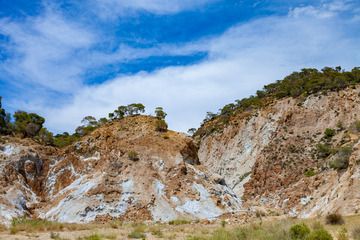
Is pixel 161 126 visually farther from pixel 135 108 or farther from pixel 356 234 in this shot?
pixel 356 234

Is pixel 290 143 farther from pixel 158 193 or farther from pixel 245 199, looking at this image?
pixel 158 193

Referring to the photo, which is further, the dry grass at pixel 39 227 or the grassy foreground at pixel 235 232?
the dry grass at pixel 39 227

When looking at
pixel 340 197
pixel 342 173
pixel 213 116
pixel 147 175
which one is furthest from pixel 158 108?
pixel 213 116

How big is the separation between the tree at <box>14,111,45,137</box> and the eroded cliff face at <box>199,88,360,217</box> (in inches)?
956

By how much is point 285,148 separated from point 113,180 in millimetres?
28351

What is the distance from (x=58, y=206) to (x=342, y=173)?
2343 centimetres

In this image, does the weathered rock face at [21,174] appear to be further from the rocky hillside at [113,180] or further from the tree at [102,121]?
the tree at [102,121]

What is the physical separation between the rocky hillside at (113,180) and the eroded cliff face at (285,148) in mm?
7865

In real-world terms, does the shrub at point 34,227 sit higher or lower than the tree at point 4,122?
lower

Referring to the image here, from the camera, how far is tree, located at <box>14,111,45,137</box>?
1974 inches

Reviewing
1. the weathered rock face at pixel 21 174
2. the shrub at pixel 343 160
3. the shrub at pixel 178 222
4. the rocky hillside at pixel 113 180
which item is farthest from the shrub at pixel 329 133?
the weathered rock face at pixel 21 174

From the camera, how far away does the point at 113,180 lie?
40.1 metres

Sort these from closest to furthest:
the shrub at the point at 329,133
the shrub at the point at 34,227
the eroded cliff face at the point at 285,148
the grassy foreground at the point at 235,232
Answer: the grassy foreground at the point at 235,232 < the shrub at the point at 34,227 < the eroded cliff face at the point at 285,148 < the shrub at the point at 329,133

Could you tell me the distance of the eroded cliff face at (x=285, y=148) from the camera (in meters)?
48.7
